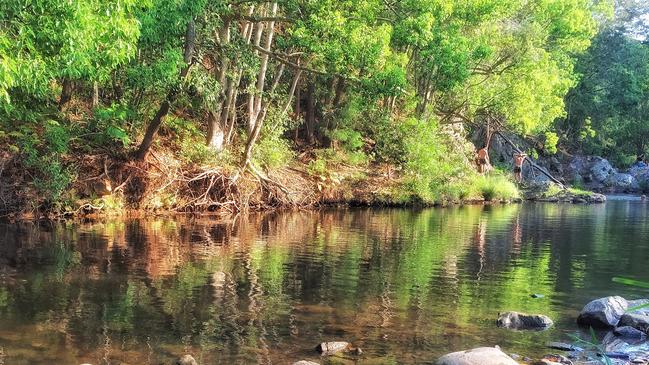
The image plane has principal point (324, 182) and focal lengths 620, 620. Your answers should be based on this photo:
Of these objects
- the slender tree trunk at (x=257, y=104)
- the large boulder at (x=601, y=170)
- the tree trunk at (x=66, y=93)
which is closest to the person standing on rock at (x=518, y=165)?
the large boulder at (x=601, y=170)

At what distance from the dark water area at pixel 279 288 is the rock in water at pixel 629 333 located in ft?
2.72

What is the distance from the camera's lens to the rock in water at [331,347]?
830 cm

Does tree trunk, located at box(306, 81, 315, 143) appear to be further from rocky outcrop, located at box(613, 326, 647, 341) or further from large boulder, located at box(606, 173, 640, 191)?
large boulder, located at box(606, 173, 640, 191)

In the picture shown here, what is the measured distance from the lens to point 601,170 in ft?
200

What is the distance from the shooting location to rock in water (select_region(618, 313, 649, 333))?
400 inches

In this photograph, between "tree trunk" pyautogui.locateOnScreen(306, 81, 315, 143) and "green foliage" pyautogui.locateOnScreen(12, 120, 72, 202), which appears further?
"tree trunk" pyautogui.locateOnScreen(306, 81, 315, 143)

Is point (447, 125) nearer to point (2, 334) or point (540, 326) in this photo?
point (540, 326)

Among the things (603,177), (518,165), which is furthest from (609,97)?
(518,165)

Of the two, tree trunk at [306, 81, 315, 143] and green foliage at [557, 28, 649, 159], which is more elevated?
green foliage at [557, 28, 649, 159]

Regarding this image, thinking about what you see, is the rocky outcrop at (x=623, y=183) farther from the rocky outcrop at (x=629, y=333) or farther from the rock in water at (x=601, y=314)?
the rocky outcrop at (x=629, y=333)

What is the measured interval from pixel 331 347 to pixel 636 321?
5413mm

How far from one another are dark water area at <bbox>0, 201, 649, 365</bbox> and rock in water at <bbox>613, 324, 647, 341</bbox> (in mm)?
829

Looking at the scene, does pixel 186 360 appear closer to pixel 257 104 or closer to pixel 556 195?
pixel 257 104

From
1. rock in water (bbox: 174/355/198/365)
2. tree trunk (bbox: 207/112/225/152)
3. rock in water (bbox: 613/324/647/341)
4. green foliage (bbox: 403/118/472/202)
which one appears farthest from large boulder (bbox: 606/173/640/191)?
rock in water (bbox: 174/355/198/365)
